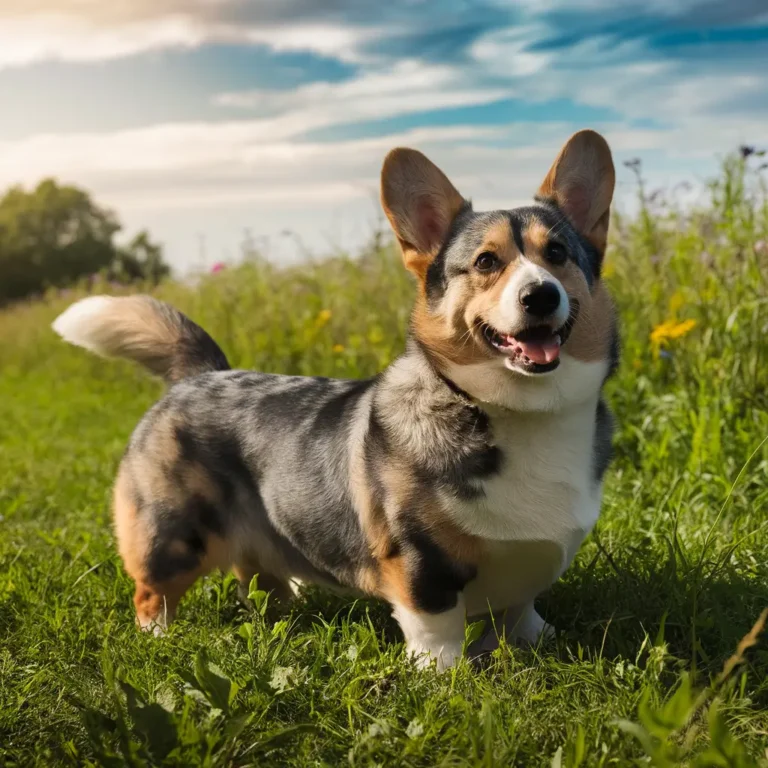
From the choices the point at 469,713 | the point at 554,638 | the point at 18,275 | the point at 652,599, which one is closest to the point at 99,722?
the point at 469,713

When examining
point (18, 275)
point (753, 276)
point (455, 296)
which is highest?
point (455, 296)

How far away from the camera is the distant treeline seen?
28.1 metres

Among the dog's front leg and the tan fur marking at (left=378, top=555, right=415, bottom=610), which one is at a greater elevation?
the tan fur marking at (left=378, top=555, right=415, bottom=610)

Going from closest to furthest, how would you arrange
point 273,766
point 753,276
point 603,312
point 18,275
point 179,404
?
point 273,766 → point 603,312 → point 179,404 → point 753,276 → point 18,275

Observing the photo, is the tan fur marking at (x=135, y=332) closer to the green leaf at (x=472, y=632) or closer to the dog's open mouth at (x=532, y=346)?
the dog's open mouth at (x=532, y=346)

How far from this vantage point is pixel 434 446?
2.57 meters

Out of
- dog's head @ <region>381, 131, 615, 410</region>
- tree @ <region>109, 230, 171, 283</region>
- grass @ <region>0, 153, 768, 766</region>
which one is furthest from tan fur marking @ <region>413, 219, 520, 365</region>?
tree @ <region>109, 230, 171, 283</region>

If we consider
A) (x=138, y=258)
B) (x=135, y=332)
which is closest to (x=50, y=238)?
(x=138, y=258)

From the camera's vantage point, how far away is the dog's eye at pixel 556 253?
104 inches

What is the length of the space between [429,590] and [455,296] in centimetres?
88

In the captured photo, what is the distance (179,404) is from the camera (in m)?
3.26

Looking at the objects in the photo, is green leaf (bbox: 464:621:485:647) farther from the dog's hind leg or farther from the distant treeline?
the distant treeline

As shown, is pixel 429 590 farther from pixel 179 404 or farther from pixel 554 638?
pixel 179 404

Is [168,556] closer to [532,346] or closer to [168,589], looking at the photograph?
[168,589]
